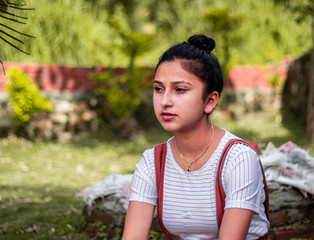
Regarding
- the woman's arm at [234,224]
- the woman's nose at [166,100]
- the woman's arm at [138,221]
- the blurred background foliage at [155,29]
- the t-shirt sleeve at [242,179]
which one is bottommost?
the woman's arm at [138,221]

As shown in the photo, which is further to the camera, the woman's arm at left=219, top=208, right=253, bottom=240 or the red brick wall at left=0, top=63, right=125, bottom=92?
the red brick wall at left=0, top=63, right=125, bottom=92

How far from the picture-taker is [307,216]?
3.13 m

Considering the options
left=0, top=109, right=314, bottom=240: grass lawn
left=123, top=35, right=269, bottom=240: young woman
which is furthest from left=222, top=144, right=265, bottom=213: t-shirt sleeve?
left=0, top=109, right=314, bottom=240: grass lawn

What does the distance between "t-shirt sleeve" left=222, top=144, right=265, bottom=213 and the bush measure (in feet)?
22.4

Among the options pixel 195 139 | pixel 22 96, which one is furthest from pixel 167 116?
pixel 22 96

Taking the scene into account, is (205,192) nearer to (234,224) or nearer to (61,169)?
(234,224)

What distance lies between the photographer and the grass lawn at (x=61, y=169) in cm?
389

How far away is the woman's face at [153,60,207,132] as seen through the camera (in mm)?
1716

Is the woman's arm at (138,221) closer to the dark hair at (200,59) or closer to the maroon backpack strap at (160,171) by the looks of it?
the maroon backpack strap at (160,171)

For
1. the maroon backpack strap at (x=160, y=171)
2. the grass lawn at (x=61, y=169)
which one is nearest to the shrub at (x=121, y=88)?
the grass lawn at (x=61, y=169)

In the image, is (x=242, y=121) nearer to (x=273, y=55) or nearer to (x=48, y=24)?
(x=273, y=55)

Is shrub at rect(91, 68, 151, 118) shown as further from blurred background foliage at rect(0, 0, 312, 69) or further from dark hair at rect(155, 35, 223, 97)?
dark hair at rect(155, 35, 223, 97)

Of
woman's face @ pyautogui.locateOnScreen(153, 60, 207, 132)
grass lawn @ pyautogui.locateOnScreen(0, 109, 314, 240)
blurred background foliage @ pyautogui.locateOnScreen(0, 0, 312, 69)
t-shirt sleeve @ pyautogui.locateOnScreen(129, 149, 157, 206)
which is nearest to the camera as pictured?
woman's face @ pyautogui.locateOnScreen(153, 60, 207, 132)

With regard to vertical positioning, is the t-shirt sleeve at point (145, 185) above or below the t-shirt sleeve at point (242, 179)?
below
